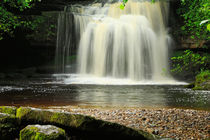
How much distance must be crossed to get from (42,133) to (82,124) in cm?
62

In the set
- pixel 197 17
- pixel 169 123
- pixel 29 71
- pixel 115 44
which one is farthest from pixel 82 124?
pixel 29 71

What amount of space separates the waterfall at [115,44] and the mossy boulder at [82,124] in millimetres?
17718

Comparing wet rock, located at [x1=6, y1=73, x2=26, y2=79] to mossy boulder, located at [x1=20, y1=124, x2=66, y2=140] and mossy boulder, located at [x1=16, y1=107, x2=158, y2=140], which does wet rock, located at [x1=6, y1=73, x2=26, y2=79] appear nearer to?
mossy boulder, located at [x1=16, y1=107, x2=158, y2=140]

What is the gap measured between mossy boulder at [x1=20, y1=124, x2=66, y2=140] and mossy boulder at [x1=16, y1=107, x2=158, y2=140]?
31 centimetres

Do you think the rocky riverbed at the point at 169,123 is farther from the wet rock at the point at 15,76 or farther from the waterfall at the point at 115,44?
the wet rock at the point at 15,76

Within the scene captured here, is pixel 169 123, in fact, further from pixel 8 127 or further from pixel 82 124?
pixel 8 127

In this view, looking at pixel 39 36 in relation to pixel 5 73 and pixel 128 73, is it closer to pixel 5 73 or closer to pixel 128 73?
pixel 5 73

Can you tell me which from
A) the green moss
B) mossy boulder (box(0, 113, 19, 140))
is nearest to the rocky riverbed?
mossy boulder (box(0, 113, 19, 140))

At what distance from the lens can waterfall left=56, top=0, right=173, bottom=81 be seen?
22.1 meters

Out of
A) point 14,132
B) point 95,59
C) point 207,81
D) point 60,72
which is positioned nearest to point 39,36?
point 60,72

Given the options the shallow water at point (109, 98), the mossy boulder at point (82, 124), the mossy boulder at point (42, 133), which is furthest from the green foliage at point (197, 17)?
the mossy boulder at point (42, 133)

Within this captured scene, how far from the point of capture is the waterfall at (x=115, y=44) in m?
22.1

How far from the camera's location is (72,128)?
11.5 feet

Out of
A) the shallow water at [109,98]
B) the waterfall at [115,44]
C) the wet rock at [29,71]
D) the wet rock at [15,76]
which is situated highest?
A: the waterfall at [115,44]
